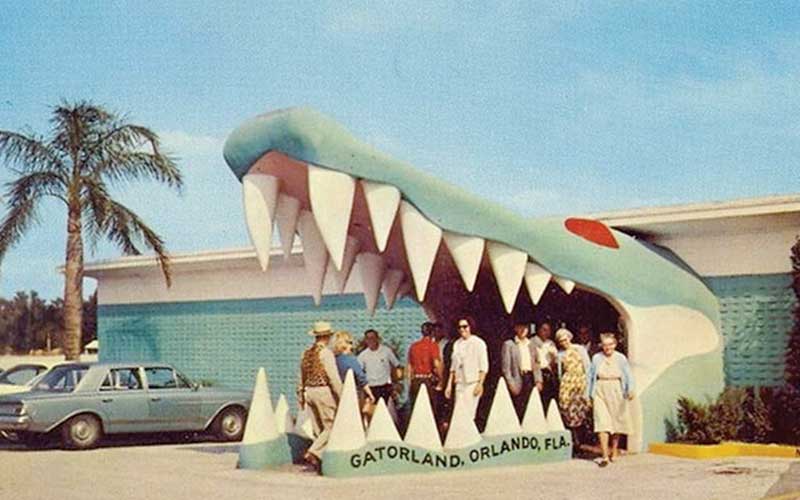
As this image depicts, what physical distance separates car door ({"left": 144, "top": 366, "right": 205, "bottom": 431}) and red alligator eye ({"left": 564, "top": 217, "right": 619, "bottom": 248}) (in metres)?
6.23

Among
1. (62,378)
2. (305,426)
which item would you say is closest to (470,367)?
(305,426)

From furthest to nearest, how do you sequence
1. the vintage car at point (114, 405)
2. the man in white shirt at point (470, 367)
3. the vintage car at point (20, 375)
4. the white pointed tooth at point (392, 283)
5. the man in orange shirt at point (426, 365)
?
the vintage car at point (20, 375) < the vintage car at point (114, 405) < the white pointed tooth at point (392, 283) < the man in orange shirt at point (426, 365) < the man in white shirt at point (470, 367)

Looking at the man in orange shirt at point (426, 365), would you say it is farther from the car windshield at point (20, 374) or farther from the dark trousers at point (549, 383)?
the car windshield at point (20, 374)

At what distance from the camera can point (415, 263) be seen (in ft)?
33.9

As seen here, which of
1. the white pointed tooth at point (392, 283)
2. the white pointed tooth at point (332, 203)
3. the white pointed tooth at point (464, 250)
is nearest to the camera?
the white pointed tooth at point (332, 203)

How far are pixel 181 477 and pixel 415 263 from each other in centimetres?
305

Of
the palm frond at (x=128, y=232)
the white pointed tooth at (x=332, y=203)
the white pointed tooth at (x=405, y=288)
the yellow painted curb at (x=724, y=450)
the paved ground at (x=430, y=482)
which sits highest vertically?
the palm frond at (x=128, y=232)

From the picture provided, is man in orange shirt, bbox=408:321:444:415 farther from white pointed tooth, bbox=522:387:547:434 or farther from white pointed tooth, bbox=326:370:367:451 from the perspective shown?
white pointed tooth, bbox=326:370:367:451

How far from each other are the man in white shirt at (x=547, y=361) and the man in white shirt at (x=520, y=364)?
3.2 inches

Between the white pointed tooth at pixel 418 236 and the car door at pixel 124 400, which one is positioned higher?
the white pointed tooth at pixel 418 236

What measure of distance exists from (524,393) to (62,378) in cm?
636

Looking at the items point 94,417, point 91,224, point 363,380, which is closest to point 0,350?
point 91,224

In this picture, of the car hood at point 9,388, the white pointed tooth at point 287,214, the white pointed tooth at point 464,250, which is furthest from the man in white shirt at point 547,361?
the car hood at point 9,388

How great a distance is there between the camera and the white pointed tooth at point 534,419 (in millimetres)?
11266
